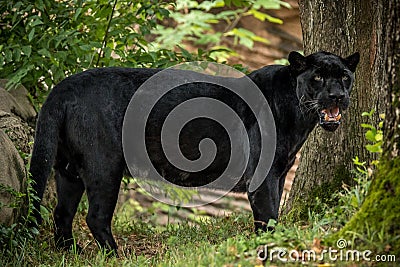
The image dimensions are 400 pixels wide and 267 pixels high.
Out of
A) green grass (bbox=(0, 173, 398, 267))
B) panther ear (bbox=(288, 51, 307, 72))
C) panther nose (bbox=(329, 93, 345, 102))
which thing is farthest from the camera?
panther ear (bbox=(288, 51, 307, 72))

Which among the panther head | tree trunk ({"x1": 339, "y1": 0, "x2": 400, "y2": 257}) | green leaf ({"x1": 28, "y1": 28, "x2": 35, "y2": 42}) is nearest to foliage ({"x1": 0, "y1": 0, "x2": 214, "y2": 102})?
green leaf ({"x1": 28, "y1": 28, "x2": 35, "y2": 42})

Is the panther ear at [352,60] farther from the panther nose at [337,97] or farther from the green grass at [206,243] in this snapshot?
the green grass at [206,243]

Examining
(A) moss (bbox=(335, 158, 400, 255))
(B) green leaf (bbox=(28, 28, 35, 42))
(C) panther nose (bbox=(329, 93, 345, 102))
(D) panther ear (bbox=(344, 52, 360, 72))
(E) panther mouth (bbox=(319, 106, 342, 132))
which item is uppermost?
(B) green leaf (bbox=(28, 28, 35, 42))

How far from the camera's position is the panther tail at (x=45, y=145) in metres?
5.04

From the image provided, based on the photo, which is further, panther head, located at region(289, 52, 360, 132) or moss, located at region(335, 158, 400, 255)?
panther head, located at region(289, 52, 360, 132)

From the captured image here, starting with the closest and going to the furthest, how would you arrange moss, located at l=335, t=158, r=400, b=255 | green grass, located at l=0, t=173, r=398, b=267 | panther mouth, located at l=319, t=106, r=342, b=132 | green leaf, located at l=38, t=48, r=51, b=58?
moss, located at l=335, t=158, r=400, b=255 → green grass, located at l=0, t=173, r=398, b=267 → panther mouth, located at l=319, t=106, r=342, b=132 → green leaf, located at l=38, t=48, r=51, b=58

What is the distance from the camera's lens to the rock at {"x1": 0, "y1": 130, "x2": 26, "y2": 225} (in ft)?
15.9

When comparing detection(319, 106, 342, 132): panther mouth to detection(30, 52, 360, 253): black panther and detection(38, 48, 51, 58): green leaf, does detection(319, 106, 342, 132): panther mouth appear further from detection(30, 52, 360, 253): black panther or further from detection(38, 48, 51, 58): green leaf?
detection(38, 48, 51, 58): green leaf

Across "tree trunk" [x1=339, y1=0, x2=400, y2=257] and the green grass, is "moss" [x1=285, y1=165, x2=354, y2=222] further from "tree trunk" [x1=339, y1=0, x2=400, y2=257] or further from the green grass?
"tree trunk" [x1=339, y1=0, x2=400, y2=257]

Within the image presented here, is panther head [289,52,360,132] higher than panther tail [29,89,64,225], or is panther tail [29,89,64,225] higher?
panther head [289,52,360,132]

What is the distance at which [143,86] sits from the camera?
546 cm

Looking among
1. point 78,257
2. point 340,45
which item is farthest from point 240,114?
→ point 78,257

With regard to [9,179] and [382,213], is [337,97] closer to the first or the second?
[382,213]

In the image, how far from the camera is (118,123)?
5309mm
